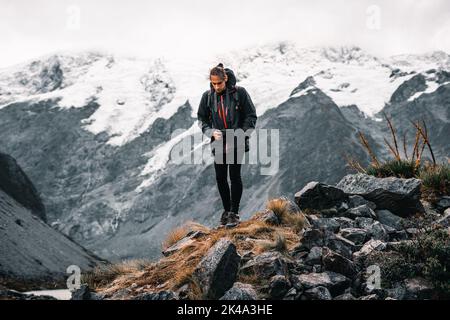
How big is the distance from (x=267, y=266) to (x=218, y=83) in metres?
3.12

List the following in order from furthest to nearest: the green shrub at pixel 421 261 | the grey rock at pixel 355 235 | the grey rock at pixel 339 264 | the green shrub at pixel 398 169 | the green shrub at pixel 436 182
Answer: the green shrub at pixel 398 169, the green shrub at pixel 436 182, the grey rock at pixel 355 235, the grey rock at pixel 339 264, the green shrub at pixel 421 261

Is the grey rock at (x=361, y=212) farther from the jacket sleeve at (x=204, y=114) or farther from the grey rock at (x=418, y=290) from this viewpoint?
the jacket sleeve at (x=204, y=114)

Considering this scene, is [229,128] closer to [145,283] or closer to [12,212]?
[145,283]

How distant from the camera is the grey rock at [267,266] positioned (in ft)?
24.9

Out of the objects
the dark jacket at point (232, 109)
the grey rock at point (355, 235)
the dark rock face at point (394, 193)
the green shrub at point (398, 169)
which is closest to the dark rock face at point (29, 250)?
the green shrub at point (398, 169)

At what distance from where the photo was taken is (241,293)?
7.04 meters

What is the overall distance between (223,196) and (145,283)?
2.26 meters

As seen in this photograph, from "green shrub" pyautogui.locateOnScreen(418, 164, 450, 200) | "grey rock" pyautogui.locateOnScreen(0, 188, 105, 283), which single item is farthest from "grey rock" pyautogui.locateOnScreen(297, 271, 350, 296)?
"grey rock" pyautogui.locateOnScreen(0, 188, 105, 283)

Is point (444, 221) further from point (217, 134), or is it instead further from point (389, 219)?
point (217, 134)

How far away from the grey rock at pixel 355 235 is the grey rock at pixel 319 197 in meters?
1.35

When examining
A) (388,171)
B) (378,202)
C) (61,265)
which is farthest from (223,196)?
(61,265)

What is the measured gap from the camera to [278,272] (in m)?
7.56

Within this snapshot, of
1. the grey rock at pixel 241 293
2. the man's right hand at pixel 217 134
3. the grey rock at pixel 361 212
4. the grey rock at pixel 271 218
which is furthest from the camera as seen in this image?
the grey rock at pixel 361 212

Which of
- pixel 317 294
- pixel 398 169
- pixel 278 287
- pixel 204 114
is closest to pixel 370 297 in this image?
pixel 317 294
